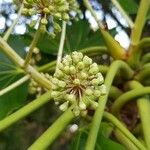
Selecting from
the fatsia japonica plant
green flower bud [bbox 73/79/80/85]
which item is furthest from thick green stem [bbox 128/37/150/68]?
green flower bud [bbox 73/79/80/85]

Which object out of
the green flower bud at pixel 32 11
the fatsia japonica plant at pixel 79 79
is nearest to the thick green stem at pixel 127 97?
the fatsia japonica plant at pixel 79 79

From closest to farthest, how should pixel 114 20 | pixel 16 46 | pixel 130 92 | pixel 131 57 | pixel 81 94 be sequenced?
pixel 81 94, pixel 130 92, pixel 131 57, pixel 16 46, pixel 114 20

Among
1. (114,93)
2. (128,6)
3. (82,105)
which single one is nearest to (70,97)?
(82,105)

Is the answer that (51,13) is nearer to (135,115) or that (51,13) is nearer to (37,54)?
(135,115)

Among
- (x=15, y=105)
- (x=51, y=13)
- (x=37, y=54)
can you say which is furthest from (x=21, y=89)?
(x=51, y=13)

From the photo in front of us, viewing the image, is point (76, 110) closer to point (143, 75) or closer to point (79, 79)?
point (79, 79)

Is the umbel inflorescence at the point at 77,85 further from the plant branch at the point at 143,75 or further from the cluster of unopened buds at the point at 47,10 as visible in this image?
Answer: the plant branch at the point at 143,75
